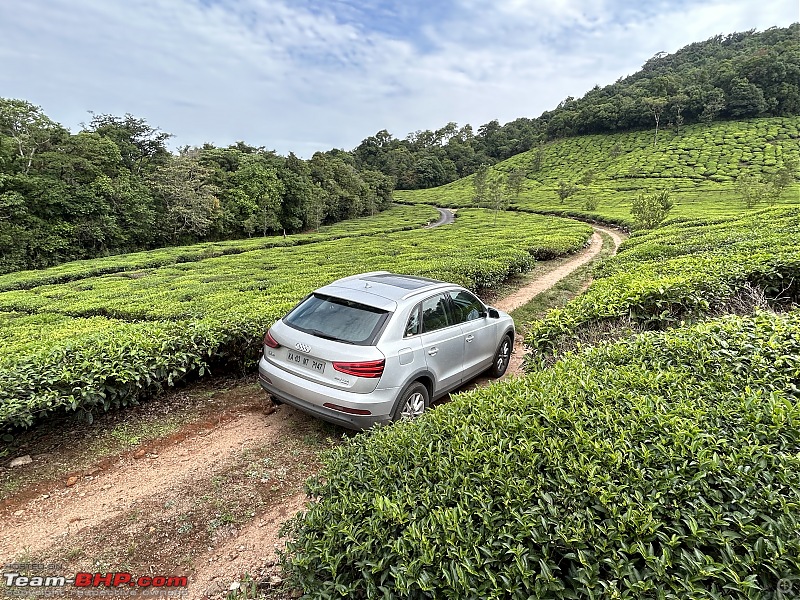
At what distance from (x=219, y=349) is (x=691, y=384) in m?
6.01

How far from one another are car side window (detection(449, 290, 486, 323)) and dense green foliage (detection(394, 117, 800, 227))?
32982 millimetres

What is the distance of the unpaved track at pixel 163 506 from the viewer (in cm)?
311

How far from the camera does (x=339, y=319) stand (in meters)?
4.66

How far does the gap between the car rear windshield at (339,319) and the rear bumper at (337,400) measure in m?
0.56

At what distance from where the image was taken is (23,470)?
13.4ft

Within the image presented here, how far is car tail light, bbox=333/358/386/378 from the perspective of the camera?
4.22 metres

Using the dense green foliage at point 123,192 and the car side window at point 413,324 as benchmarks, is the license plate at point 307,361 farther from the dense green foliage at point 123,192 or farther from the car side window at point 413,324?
the dense green foliage at point 123,192

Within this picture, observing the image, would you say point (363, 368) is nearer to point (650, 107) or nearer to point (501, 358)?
point (501, 358)

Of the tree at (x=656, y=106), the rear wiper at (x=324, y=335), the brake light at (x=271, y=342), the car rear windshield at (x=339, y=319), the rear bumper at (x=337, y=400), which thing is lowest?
the rear bumper at (x=337, y=400)

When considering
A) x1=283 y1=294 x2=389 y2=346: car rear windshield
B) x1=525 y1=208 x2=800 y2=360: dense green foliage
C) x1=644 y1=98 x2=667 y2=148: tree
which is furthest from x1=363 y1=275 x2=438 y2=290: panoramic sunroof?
x1=644 y1=98 x2=667 y2=148: tree

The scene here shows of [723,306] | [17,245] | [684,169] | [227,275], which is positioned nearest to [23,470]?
[723,306]

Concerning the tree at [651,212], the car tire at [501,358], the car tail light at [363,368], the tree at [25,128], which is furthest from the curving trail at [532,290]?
the tree at [25,128]

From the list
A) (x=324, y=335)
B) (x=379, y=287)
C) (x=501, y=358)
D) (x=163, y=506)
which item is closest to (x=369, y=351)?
(x=324, y=335)

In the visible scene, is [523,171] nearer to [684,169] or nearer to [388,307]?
[684,169]
